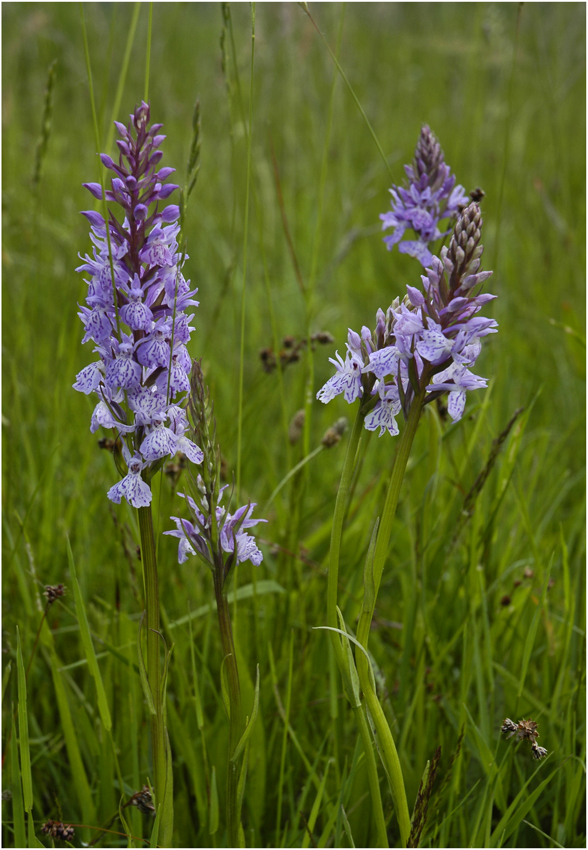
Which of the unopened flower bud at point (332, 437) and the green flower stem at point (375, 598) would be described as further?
the unopened flower bud at point (332, 437)

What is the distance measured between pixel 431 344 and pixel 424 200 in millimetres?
908

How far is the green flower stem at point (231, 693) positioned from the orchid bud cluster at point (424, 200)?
40.6 inches

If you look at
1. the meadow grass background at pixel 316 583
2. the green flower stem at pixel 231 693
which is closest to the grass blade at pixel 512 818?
the meadow grass background at pixel 316 583

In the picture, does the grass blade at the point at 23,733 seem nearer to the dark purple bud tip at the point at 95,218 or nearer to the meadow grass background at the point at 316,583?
the meadow grass background at the point at 316,583

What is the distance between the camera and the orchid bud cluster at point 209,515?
108cm

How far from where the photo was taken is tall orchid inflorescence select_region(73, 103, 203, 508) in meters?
1.10

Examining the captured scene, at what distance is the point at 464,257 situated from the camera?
3.40ft

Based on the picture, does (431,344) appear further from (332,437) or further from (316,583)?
(316,583)

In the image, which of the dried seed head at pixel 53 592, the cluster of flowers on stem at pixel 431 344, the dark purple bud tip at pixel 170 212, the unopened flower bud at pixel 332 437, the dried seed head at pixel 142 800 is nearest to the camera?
the cluster of flowers on stem at pixel 431 344

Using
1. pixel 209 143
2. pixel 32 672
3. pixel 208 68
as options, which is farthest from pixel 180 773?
pixel 208 68

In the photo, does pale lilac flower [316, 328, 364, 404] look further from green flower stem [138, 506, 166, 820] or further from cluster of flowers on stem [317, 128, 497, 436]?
green flower stem [138, 506, 166, 820]

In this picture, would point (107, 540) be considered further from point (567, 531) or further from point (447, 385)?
point (567, 531)

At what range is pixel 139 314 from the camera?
1.08m

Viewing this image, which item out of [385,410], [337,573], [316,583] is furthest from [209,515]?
[316,583]
